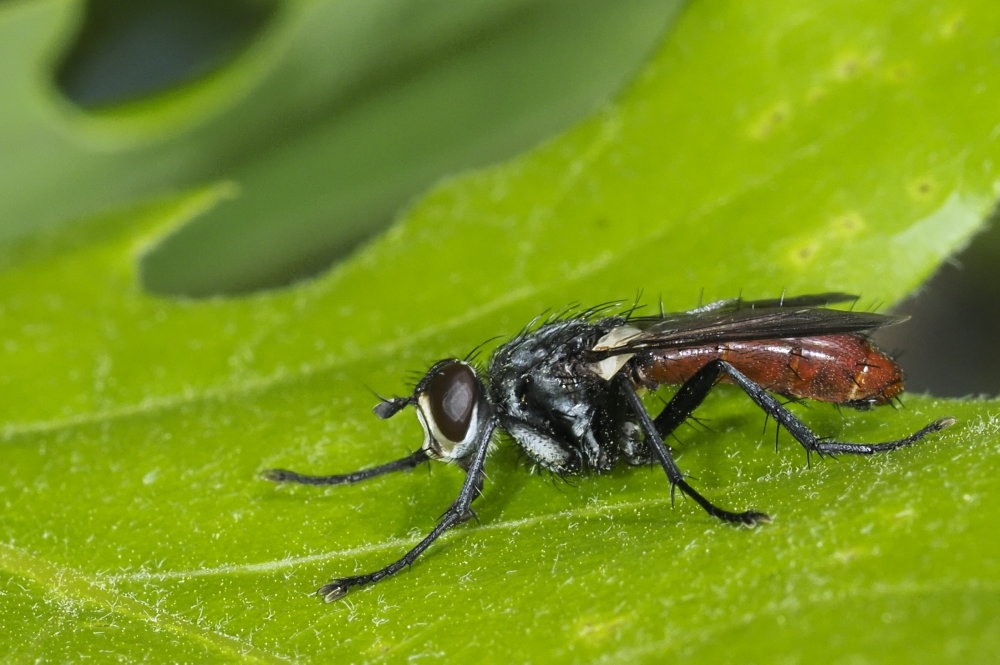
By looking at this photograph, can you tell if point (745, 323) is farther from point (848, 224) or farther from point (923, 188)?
point (923, 188)

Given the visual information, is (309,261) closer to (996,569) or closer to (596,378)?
(596,378)

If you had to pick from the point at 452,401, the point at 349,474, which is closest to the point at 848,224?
the point at 452,401

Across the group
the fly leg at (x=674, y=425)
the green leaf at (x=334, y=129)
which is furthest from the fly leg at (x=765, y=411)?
the green leaf at (x=334, y=129)

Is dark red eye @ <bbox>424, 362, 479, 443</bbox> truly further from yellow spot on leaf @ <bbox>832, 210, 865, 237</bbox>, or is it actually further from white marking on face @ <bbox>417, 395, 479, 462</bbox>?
yellow spot on leaf @ <bbox>832, 210, 865, 237</bbox>

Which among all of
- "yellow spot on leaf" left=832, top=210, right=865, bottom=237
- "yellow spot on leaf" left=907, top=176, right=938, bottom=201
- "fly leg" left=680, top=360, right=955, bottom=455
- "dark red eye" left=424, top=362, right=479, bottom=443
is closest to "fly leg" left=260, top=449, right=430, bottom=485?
"dark red eye" left=424, top=362, right=479, bottom=443

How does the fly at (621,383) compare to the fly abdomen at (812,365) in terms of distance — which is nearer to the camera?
the fly at (621,383)

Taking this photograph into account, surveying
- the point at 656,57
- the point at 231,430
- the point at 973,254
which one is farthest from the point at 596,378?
the point at 973,254

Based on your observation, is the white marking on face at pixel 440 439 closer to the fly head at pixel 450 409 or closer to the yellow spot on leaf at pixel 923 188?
the fly head at pixel 450 409
